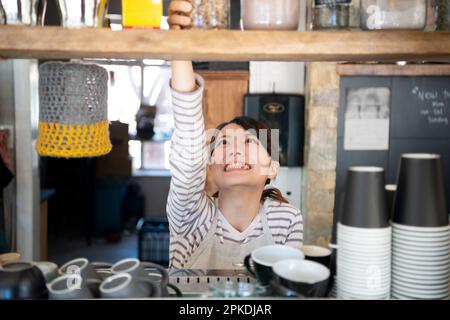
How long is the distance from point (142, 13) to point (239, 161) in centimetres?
51

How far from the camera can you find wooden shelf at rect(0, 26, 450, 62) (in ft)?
2.81

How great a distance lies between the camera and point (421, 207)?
2.61 feet

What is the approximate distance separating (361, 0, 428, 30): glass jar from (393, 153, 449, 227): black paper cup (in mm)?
255

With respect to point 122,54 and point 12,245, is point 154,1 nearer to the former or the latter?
point 122,54

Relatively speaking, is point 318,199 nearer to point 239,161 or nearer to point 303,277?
point 239,161

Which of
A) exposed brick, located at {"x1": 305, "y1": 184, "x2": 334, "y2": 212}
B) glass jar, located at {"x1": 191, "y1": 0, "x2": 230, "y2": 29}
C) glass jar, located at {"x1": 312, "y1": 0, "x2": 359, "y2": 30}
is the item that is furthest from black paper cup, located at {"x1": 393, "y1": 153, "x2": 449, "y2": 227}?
exposed brick, located at {"x1": 305, "y1": 184, "x2": 334, "y2": 212}

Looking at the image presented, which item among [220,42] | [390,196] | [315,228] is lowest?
[315,228]

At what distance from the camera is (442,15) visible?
938mm

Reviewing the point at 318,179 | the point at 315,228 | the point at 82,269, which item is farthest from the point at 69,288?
the point at 318,179

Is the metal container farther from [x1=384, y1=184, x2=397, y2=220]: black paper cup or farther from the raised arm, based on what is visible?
[x1=384, y1=184, x2=397, y2=220]: black paper cup

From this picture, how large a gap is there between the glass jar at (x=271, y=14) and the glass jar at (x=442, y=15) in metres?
0.28

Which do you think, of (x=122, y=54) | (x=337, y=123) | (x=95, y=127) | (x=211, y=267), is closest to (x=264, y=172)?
(x=211, y=267)

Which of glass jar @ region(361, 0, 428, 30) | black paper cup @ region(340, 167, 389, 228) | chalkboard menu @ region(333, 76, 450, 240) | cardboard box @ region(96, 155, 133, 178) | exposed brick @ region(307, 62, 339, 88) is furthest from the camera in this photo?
cardboard box @ region(96, 155, 133, 178)
